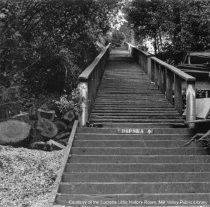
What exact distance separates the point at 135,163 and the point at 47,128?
172 inches

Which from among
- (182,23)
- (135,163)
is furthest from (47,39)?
Answer: (135,163)

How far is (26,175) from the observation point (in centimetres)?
950

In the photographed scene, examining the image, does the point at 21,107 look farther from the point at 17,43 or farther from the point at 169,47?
the point at 169,47

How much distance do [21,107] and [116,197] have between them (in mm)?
7659

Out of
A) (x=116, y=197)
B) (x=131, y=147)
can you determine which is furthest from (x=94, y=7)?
(x=116, y=197)

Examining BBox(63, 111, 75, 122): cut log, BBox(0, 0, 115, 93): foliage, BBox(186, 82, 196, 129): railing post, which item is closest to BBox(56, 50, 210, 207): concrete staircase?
BBox(186, 82, 196, 129): railing post

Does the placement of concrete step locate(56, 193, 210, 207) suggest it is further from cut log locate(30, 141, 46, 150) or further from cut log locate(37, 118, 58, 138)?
cut log locate(37, 118, 58, 138)

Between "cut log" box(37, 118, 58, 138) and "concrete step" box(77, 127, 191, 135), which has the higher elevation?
"concrete step" box(77, 127, 191, 135)

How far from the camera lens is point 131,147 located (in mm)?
9922

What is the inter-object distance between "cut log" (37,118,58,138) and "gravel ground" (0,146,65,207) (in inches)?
39.9

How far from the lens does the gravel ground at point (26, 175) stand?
26.1ft

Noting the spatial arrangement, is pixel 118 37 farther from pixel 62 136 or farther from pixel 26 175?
pixel 26 175

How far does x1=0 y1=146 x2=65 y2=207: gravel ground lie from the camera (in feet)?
26.1

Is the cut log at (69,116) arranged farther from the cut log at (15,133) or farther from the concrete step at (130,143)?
the concrete step at (130,143)
